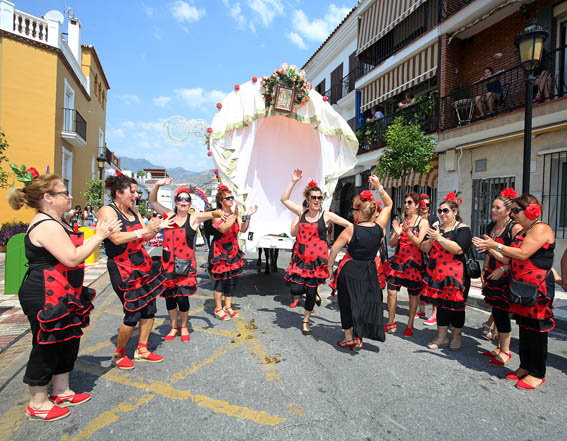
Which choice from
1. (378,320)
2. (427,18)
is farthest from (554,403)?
(427,18)

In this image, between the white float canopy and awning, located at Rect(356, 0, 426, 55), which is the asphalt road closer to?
the white float canopy

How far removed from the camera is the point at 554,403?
3035mm

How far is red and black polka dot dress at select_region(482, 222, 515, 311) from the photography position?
3.82 metres

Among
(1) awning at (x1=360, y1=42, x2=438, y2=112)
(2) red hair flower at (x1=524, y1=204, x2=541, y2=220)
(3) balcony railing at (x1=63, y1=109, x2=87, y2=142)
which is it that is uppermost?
(1) awning at (x1=360, y1=42, x2=438, y2=112)

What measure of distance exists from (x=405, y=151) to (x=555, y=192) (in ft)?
12.3

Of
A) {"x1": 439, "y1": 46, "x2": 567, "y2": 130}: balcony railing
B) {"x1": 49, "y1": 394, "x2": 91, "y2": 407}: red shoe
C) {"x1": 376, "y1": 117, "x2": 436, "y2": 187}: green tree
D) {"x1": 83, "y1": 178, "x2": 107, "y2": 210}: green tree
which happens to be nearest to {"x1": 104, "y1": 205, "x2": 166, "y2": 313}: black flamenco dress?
{"x1": 49, "y1": 394, "x2": 91, "y2": 407}: red shoe

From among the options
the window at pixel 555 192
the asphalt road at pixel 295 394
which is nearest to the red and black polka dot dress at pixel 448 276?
the asphalt road at pixel 295 394

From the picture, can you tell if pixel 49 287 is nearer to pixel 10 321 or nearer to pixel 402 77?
pixel 10 321

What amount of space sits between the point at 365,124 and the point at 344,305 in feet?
45.8

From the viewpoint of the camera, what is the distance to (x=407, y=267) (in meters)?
4.83

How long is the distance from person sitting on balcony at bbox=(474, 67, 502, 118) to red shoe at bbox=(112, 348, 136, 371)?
434 inches

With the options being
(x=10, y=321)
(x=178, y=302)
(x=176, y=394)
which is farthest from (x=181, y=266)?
(x=10, y=321)

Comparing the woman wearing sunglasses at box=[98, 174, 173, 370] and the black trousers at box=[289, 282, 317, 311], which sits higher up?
the woman wearing sunglasses at box=[98, 174, 173, 370]

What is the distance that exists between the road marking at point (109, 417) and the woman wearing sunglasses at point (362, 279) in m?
2.19
